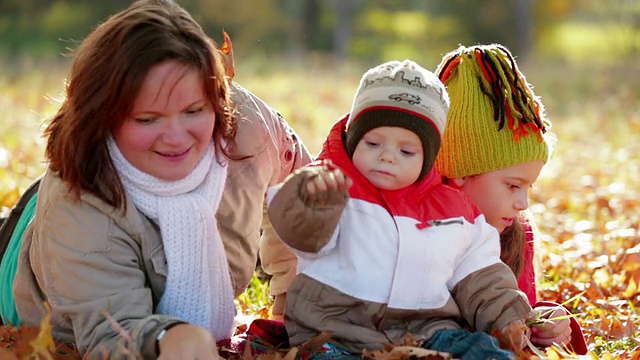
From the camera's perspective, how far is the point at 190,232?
2996 mm

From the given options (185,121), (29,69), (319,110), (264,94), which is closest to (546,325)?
(185,121)

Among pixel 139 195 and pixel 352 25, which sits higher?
pixel 352 25

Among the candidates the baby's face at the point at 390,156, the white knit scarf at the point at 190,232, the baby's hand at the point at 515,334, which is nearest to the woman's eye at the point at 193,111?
the white knit scarf at the point at 190,232

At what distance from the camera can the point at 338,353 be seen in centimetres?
284

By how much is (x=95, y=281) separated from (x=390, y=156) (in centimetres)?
100

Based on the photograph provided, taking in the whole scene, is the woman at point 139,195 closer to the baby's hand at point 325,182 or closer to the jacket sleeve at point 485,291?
the baby's hand at point 325,182

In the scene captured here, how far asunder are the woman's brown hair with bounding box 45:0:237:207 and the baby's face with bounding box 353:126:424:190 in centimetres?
53

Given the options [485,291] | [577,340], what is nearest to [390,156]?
[485,291]

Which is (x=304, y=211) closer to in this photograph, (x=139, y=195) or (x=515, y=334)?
(x=139, y=195)

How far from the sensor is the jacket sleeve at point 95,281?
2.69m

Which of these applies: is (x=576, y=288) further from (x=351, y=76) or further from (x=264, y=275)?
(x=351, y=76)

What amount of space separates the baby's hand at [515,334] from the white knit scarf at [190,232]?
970mm

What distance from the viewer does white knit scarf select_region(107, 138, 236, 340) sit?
2.93 m

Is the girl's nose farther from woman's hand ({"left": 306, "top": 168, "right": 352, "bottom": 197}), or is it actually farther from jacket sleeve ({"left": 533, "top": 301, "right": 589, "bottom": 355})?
woman's hand ({"left": 306, "top": 168, "right": 352, "bottom": 197})
